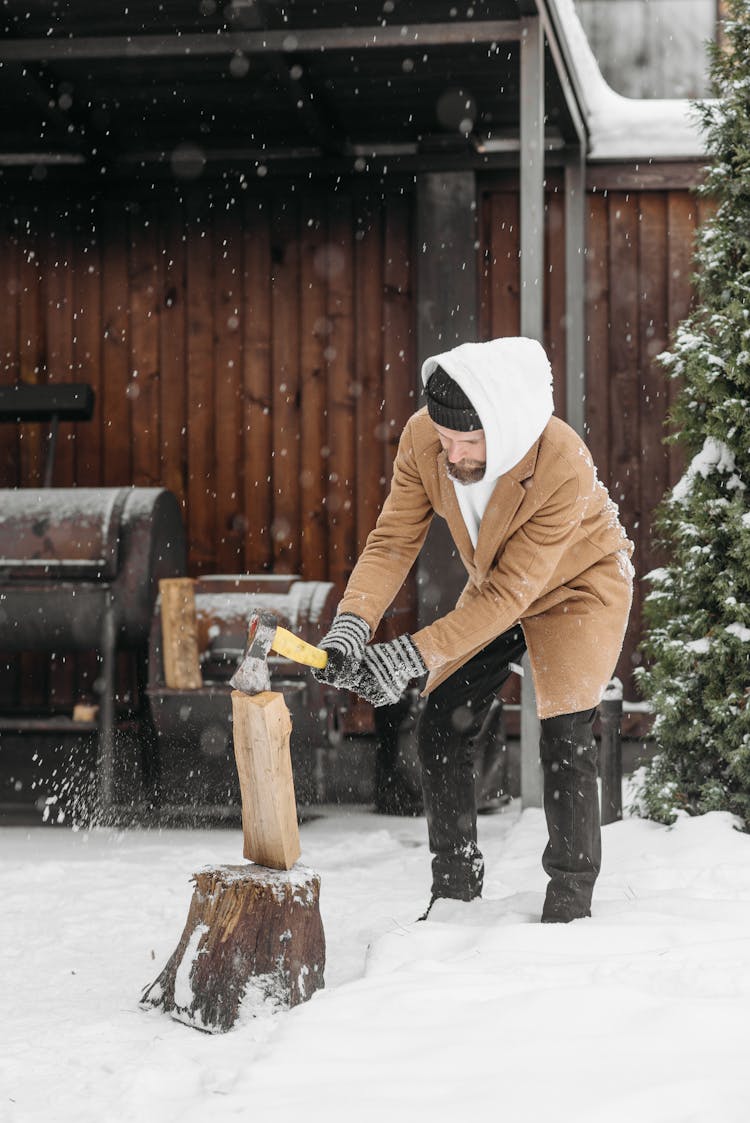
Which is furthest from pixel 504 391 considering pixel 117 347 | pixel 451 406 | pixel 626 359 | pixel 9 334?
pixel 9 334

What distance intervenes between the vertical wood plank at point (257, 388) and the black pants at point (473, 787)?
379cm

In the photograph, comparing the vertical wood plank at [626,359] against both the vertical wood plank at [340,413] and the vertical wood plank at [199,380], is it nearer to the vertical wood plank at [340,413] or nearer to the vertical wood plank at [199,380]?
the vertical wood plank at [340,413]

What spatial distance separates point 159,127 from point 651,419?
3094mm

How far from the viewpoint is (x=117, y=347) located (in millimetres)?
7164

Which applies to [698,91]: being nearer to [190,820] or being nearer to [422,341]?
[422,341]

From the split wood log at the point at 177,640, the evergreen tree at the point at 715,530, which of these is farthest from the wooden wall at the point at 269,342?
the evergreen tree at the point at 715,530

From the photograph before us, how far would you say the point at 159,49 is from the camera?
5.13m

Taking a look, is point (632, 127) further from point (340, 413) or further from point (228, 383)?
point (228, 383)

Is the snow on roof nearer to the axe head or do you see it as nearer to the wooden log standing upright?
the axe head

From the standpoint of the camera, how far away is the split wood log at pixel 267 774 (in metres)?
2.97

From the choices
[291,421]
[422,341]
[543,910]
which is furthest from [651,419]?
[543,910]

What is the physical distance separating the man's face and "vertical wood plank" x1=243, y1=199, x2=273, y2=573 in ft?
13.9

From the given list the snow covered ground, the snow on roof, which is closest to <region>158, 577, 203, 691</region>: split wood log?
the snow covered ground

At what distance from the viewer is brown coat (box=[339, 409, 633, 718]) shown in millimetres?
2957
